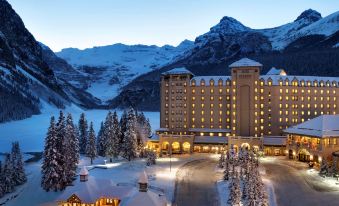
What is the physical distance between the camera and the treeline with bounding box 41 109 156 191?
8019 cm

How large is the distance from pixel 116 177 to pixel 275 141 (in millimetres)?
54674

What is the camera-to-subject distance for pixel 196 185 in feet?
254

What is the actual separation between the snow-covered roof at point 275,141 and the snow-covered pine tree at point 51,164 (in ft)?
211

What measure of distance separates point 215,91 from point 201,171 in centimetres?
4641

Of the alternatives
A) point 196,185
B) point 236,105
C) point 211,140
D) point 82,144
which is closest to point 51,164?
point 196,185

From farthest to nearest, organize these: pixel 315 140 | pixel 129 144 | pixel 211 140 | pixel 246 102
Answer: pixel 246 102, pixel 211 140, pixel 129 144, pixel 315 140

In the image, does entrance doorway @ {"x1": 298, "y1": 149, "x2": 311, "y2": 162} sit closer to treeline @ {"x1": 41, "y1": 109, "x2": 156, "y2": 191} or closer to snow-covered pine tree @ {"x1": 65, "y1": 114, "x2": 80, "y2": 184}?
treeline @ {"x1": 41, "y1": 109, "x2": 156, "y2": 191}

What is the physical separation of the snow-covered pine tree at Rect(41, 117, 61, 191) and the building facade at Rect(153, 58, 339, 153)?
158 ft

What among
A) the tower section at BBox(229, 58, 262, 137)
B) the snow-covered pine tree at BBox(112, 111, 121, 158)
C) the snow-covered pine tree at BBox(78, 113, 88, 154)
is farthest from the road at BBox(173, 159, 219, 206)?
the snow-covered pine tree at BBox(78, 113, 88, 154)

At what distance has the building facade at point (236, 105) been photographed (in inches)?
4916

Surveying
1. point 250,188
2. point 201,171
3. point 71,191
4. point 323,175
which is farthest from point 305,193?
point 71,191

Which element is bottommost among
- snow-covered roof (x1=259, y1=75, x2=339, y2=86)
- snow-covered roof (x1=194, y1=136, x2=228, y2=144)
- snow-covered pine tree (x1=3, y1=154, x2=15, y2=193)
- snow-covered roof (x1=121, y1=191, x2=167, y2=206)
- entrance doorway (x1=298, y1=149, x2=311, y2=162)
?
snow-covered pine tree (x1=3, y1=154, x2=15, y2=193)

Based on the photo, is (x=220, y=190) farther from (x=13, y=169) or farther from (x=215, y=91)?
(x=215, y=91)

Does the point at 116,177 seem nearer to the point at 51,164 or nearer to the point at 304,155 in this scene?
the point at 51,164
